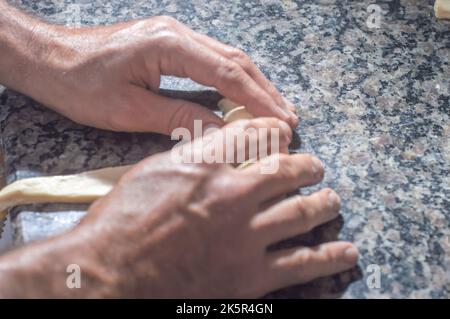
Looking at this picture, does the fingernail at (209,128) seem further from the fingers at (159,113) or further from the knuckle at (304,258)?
the knuckle at (304,258)

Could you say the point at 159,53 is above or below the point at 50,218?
above

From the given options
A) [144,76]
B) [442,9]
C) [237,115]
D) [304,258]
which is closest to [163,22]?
[144,76]

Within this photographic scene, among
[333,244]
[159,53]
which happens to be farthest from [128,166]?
[333,244]

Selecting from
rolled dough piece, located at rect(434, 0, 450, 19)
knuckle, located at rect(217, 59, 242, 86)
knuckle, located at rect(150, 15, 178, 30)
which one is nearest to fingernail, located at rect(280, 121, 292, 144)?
knuckle, located at rect(217, 59, 242, 86)

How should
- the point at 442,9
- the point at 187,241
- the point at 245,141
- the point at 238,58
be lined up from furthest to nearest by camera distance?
the point at 442,9 → the point at 238,58 → the point at 245,141 → the point at 187,241

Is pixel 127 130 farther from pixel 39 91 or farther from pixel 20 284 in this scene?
pixel 20 284

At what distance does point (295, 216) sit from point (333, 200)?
0.08 m

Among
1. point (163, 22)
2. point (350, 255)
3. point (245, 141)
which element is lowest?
point (350, 255)

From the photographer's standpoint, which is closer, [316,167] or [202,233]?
[202,233]

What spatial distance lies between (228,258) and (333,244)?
16 centimetres

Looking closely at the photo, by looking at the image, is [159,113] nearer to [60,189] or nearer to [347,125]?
[60,189]

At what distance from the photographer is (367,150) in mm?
898

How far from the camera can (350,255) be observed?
0.74m

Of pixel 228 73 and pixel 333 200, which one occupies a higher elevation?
pixel 228 73
